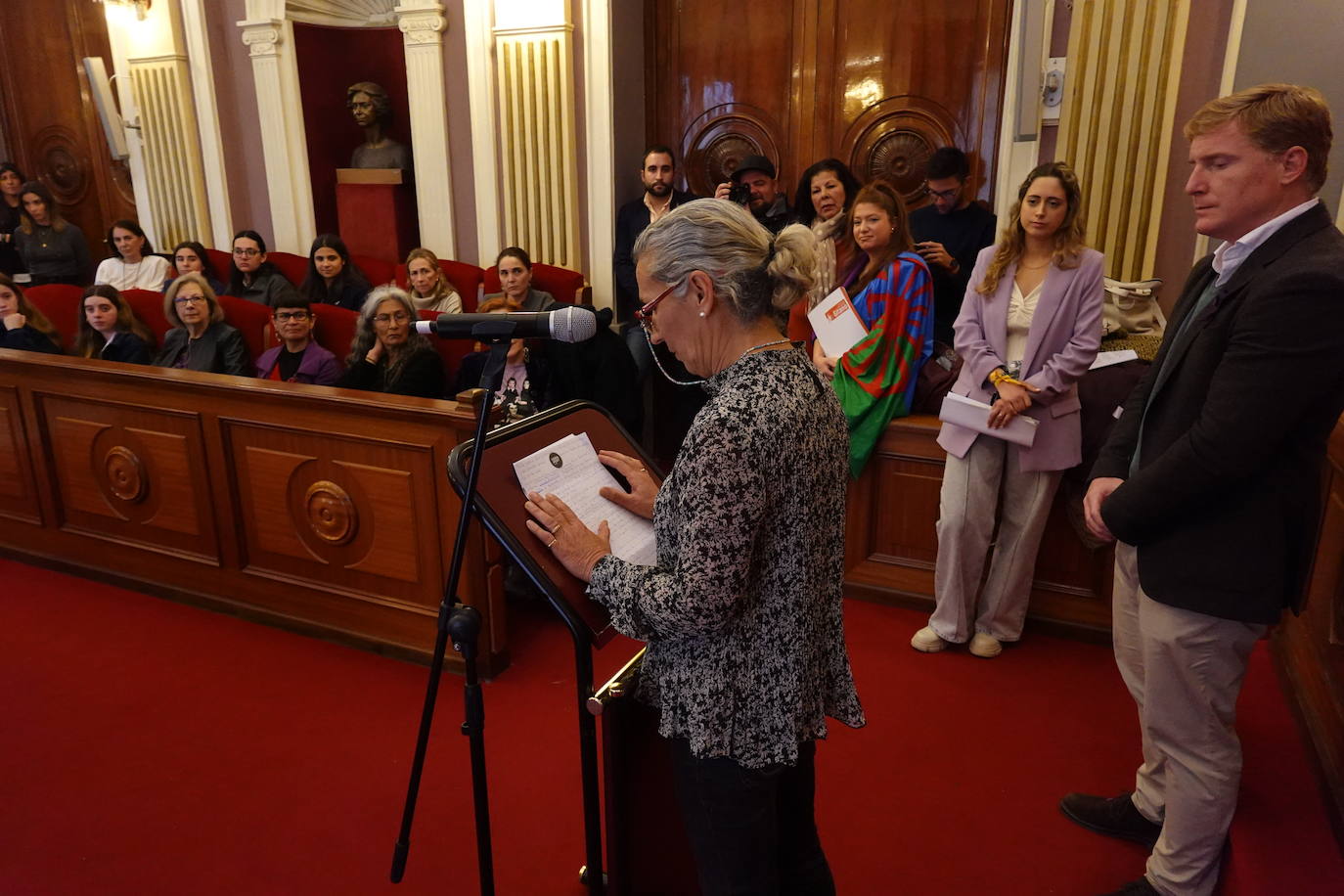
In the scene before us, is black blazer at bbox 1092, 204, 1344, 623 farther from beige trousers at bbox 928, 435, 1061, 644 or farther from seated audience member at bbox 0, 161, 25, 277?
seated audience member at bbox 0, 161, 25, 277

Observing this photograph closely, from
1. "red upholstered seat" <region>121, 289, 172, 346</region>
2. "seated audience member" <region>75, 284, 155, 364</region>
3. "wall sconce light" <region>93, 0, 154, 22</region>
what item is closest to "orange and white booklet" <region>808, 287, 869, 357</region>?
"seated audience member" <region>75, 284, 155, 364</region>

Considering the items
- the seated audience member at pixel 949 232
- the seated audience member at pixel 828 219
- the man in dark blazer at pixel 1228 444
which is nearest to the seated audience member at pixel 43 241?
the seated audience member at pixel 828 219

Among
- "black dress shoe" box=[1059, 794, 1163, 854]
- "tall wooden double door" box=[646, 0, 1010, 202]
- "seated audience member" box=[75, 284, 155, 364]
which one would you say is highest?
"tall wooden double door" box=[646, 0, 1010, 202]

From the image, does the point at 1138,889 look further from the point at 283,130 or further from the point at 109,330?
the point at 283,130

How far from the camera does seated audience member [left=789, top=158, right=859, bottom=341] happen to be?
2.95 meters

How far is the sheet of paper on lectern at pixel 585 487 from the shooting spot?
1.29m

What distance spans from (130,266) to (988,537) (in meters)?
5.22

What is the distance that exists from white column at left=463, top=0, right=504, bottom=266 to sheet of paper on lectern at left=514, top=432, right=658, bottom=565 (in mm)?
3921

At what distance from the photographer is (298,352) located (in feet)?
12.4

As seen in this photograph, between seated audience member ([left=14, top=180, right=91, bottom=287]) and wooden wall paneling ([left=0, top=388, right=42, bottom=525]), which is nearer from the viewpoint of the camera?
wooden wall paneling ([left=0, top=388, right=42, bottom=525])

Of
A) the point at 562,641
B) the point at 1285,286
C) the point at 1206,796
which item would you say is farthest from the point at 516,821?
the point at 1285,286

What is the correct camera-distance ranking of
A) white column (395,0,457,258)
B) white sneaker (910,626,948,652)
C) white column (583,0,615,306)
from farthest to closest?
white column (395,0,457,258)
white column (583,0,615,306)
white sneaker (910,626,948,652)

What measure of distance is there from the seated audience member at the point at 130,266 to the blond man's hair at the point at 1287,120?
5689 millimetres

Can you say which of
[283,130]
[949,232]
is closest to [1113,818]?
[949,232]
